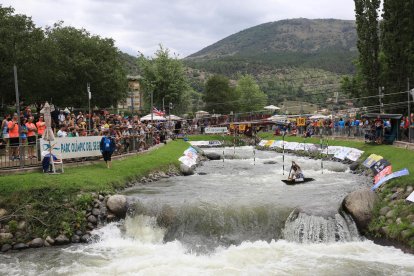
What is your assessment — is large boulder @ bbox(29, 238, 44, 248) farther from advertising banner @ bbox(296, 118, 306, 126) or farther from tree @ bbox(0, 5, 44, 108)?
advertising banner @ bbox(296, 118, 306, 126)

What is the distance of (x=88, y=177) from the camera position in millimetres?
20750

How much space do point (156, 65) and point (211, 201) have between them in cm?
5772

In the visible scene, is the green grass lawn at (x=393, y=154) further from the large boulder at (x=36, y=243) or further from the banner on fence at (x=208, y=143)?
the banner on fence at (x=208, y=143)

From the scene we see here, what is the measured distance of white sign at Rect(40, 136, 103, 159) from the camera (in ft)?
71.4

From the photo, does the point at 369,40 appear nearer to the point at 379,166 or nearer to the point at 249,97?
the point at 379,166

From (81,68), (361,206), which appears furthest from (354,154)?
(81,68)

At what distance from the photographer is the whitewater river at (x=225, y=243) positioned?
1350 cm

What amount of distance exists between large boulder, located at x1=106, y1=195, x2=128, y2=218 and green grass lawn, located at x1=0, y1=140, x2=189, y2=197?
134 cm

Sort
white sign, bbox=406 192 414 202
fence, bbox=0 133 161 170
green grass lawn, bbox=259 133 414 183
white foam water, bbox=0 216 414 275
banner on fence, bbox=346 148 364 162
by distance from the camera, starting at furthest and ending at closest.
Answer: banner on fence, bbox=346 148 364 162, fence, bbox=0 133 161 170, green grass lawn, bbox=259 133 414 183, white sign, bbox=406 192 414 202, white foam water, bbox=0 216 414 275

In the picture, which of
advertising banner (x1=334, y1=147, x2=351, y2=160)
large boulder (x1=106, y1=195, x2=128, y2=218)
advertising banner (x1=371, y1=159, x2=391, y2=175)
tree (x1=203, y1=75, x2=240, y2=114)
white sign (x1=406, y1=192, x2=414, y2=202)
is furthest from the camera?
tree (x1=203, y1=75, x2=240, y2=114)

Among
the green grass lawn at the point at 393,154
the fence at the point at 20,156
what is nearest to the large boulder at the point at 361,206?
the green grass lawn at the point at 393,154

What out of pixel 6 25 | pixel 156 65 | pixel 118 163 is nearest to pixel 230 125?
pixel 156 65

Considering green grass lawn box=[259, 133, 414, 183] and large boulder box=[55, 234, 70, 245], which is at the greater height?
green grass lawn box=[259, 133, 414, 183]

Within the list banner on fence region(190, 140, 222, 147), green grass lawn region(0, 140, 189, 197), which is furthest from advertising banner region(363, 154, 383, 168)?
banner on fence region(190, 140, 222, 147)
